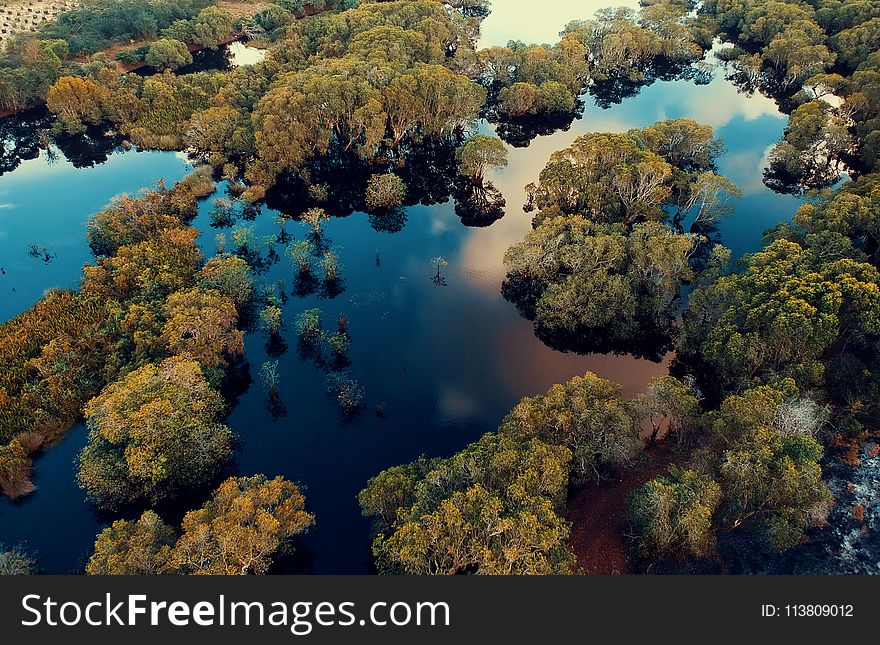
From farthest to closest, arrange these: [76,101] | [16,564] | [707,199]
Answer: [76,101] → [707,199] → [16,564]

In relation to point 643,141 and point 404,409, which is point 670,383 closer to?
point 404,409

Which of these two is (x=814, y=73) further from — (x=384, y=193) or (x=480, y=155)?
(x=384, y=193)

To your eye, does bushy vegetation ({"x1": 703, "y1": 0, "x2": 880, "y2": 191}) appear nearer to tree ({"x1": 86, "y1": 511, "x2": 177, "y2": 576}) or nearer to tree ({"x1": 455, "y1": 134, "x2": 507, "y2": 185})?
tree ({"x1": 455, "y1": 134, "x2": 507, "y2": 185})

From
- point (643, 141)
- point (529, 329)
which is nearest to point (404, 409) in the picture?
point (529, 329)

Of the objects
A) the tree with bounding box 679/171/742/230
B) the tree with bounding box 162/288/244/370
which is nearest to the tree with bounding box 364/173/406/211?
the tree with bounding box 162/288/244/370

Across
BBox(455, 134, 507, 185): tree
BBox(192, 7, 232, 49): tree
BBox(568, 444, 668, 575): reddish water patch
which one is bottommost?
BBox(568, 444, 668, 575): reddish water patch

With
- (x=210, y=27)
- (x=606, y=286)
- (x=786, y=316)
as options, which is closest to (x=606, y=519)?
(x=786, y=316)

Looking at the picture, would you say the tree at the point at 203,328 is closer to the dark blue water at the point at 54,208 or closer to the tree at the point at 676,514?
the dark blue water at the point at 54,208
